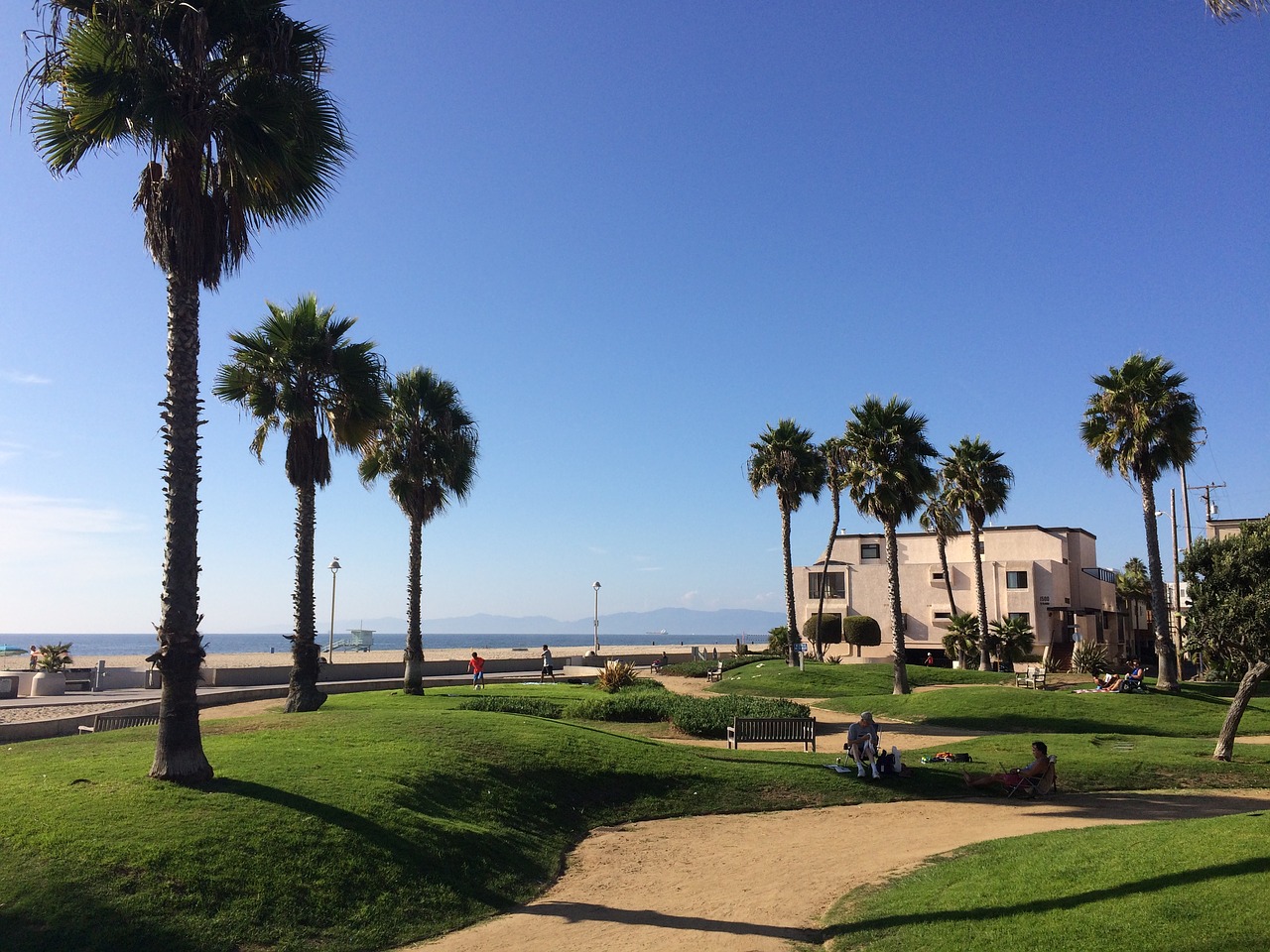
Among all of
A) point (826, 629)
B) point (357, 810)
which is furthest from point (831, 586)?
point (357, 810)

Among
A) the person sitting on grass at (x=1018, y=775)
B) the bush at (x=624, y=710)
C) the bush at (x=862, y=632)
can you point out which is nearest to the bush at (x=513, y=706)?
the bush at (x=624, y=710)

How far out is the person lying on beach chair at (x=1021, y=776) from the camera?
1623cm

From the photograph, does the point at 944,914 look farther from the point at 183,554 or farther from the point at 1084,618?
the point at 1084,618

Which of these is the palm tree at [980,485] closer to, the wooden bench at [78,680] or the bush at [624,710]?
the bush at [624,710]

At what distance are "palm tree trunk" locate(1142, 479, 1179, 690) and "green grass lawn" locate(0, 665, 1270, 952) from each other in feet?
41.2

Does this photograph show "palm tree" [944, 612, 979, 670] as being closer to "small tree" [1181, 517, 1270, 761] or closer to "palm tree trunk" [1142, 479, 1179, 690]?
"palm tree trunk" [1142, 479, 1179, 690]

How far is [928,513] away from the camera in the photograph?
170ft

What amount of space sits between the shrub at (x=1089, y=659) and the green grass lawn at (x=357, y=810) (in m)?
19.5

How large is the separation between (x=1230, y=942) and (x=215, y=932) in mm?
8889

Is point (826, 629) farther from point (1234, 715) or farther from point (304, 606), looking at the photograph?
point (304, 606)

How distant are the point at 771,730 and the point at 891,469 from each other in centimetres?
1649

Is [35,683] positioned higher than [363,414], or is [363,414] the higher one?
[363,414]

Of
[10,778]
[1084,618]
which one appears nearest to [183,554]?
[10,778]

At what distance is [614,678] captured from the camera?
32.6 metres
